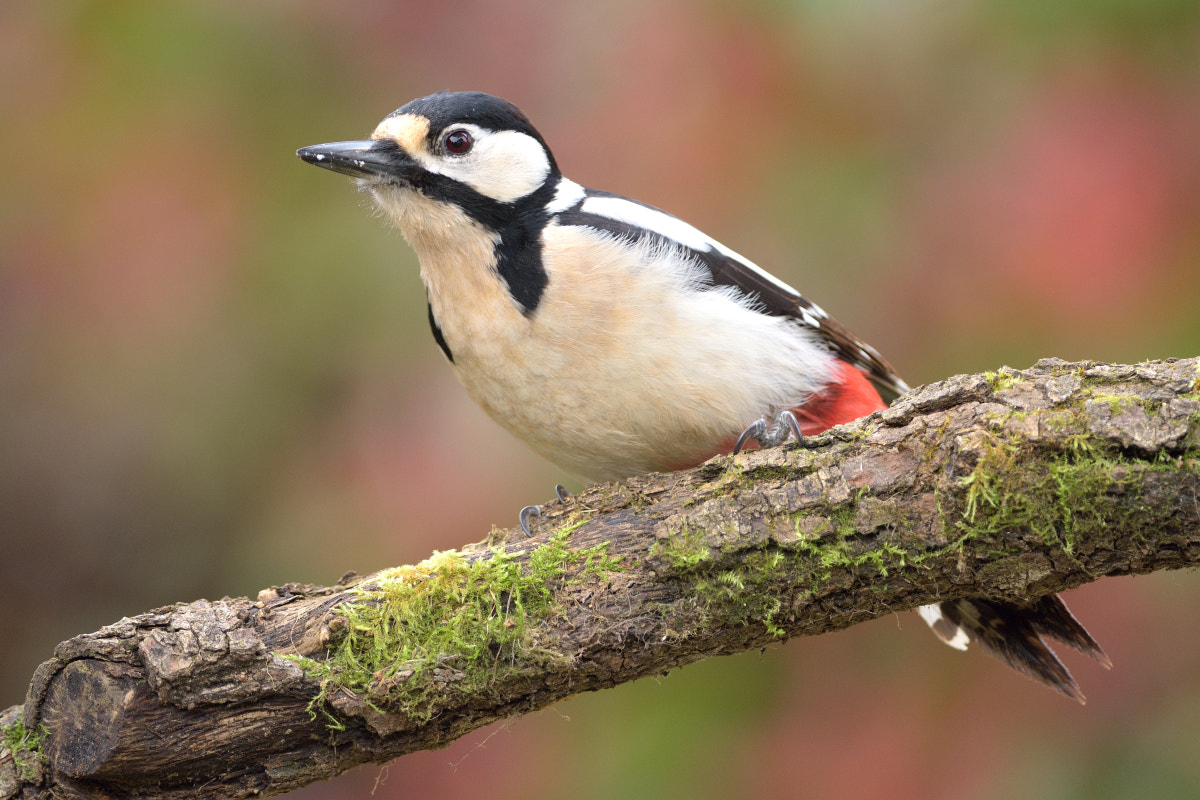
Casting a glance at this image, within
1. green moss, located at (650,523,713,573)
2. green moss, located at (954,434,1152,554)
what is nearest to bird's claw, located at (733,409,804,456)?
green moss, located at (650,523,713,573)

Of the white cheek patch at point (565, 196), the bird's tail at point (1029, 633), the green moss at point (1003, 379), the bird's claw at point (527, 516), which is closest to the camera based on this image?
the green moss at point (1003, 379)

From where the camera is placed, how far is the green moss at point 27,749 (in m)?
2.35

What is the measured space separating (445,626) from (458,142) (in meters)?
1.61

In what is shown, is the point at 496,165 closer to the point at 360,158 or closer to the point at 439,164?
the point at 439,164

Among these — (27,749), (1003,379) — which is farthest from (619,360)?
(27,749)

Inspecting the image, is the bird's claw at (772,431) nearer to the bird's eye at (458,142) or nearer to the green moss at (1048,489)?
the green moss at (1048,489)

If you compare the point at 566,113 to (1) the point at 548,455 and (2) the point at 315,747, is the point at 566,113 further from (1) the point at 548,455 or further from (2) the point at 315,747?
(2) the point at 315,747

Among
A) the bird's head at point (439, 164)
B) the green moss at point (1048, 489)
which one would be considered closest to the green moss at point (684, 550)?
the green moss at point (1048, 489)

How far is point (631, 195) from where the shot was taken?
165 inches

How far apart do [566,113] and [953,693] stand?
2.59m

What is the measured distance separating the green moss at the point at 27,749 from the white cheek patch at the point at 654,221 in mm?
2071

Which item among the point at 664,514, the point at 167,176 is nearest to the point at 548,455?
the point at 664,514

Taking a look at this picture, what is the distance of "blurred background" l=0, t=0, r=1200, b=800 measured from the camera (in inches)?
141

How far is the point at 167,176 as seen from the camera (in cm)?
445
